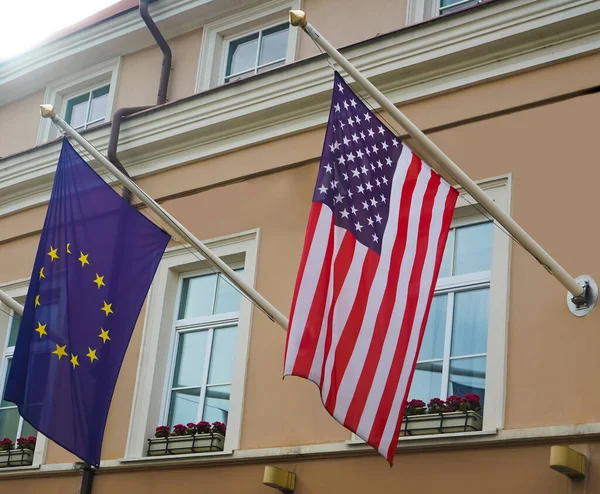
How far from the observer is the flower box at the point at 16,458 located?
1350 cm

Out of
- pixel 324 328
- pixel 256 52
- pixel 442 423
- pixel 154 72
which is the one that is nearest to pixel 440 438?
pixel 442 423

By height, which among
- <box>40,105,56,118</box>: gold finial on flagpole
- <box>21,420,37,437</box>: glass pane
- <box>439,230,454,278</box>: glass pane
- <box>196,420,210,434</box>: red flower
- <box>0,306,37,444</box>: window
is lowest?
<box>196,420,210,434</box>: red flower

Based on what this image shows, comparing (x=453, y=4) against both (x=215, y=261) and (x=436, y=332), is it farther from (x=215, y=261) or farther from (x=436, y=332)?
(x=215, y=261)

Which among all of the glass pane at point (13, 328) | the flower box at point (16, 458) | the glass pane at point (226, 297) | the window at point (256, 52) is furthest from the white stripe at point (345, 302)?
the glass pane at point (13, 328)

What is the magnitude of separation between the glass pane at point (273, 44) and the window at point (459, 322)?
3.68 metres

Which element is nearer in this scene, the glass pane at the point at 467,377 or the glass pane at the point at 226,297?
the glass pane at the point at 467,377

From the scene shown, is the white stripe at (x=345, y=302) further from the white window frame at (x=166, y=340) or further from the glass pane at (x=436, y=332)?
the white window frame at (x=166, y=340)

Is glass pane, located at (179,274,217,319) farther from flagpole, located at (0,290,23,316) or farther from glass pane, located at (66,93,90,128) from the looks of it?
glass pane, located at (66,93,90,128)

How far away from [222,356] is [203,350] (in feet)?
1.00

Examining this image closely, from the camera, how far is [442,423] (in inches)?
395

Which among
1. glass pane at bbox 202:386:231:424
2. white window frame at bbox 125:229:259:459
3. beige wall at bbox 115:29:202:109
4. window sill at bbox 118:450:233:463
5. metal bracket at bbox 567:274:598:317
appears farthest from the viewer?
beige wall at bbox 115:29:202:109

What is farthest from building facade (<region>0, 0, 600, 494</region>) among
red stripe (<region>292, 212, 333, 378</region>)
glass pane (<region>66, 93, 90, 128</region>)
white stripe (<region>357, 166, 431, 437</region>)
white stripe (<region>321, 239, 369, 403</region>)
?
red stripe (<region>292, 212, 333, 378</region>)

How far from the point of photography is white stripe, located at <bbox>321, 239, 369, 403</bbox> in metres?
8.34

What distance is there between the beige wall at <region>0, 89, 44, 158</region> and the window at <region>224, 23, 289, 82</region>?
3.25 m
